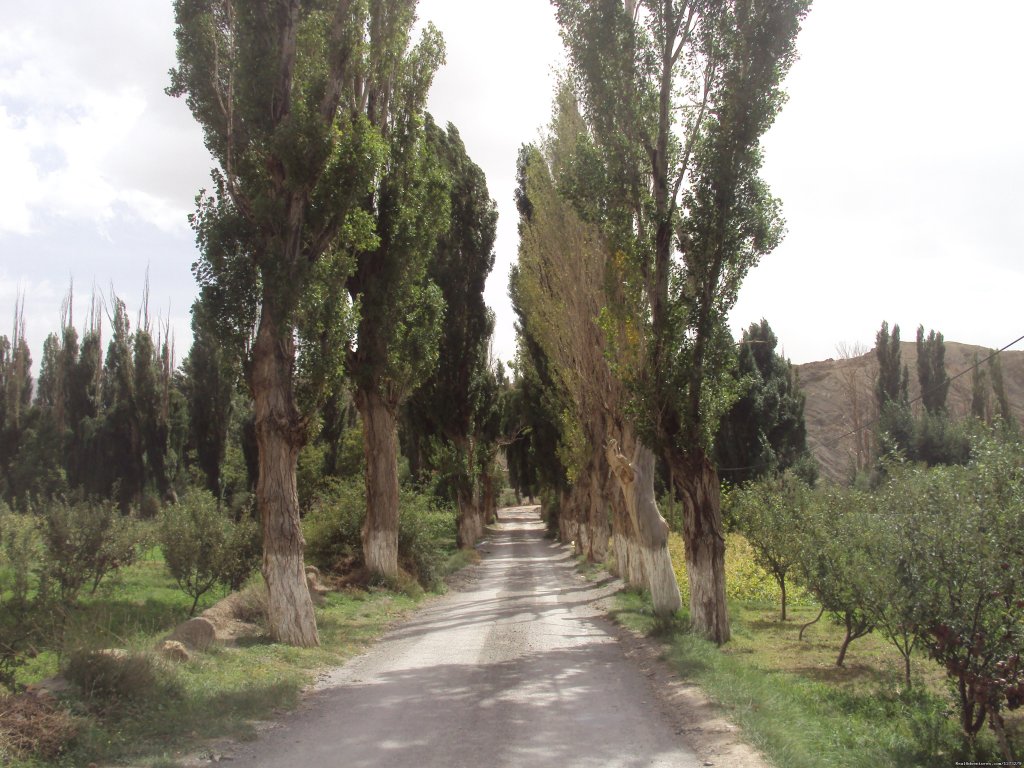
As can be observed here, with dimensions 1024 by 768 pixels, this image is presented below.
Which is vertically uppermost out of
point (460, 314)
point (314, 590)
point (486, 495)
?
point (460, 314)

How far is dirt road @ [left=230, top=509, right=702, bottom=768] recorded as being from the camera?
21.9ft

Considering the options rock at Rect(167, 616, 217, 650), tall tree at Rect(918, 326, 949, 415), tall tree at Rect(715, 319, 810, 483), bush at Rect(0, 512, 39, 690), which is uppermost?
tall tree at Rect(918, 326, 949, 415)

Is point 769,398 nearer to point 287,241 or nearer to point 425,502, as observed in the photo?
point 425,502

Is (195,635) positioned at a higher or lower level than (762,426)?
lower

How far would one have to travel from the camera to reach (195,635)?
10.2 m

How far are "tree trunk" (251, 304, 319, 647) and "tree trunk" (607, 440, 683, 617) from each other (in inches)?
247

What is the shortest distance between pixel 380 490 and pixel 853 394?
4454cm

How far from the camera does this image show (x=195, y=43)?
41.4ft

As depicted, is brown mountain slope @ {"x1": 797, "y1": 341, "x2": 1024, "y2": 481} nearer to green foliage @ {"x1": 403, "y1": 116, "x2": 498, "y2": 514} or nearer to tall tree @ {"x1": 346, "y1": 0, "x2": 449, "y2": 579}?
green foliage @ {"x1": 403, "y1": 116, "x2": 498, "y2": 514}

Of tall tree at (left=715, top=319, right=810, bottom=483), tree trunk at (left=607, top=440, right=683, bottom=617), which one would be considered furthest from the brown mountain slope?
tree trunk at (left=607, top=440, right=683, bottom=617)

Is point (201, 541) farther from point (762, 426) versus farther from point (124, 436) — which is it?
point (124, 436)

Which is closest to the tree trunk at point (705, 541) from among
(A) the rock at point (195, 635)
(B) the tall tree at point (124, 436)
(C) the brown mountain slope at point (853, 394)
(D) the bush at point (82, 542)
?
(A) the rock at point (195, 635)

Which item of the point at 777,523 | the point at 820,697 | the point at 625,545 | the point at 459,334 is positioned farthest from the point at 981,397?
the point at 820,697

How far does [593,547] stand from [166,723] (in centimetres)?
2463
